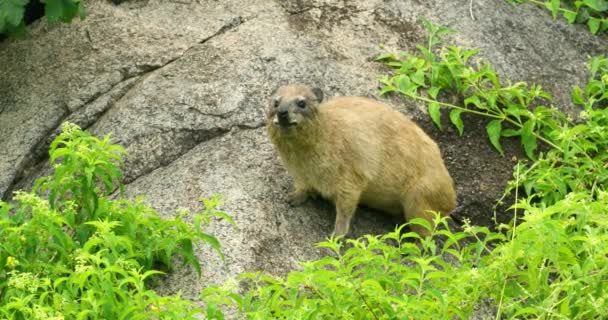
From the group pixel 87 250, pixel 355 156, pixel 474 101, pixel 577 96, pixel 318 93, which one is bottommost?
pixel 577 96

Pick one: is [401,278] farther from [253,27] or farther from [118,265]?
[253,27]

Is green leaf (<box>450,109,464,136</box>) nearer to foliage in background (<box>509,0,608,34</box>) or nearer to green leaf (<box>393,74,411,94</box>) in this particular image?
green leaf (<box>393,74,411,94</box>)

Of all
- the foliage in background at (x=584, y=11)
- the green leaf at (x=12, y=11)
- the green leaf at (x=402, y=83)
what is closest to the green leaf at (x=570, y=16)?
the foliage in background at (x=584, y=11)

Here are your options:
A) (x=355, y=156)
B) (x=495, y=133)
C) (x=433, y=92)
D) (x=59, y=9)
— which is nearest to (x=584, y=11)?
(x=495, y=133)

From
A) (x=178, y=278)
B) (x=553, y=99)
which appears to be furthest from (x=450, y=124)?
(x=178, y=278)

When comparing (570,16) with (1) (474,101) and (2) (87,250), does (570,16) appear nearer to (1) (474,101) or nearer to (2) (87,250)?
(1) (474,101)

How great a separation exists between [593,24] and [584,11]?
0.61 feet

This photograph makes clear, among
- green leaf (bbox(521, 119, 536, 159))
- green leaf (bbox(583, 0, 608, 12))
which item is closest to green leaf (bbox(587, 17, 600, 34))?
green leaf (bbox(583, 0, 608, 12))

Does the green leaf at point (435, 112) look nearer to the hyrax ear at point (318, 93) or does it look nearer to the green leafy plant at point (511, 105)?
the green leafy plant at point (511, 105)

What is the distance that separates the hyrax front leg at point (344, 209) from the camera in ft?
26.5

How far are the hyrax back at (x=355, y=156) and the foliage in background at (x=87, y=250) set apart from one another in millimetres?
816

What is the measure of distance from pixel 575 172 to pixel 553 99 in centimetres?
119

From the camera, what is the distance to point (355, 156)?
8.20 m

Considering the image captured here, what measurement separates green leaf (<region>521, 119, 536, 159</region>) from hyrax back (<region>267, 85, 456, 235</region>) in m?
1.02
